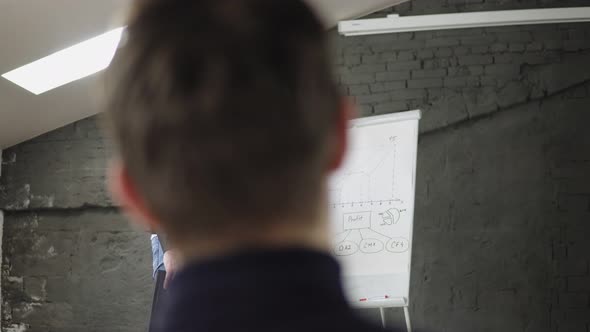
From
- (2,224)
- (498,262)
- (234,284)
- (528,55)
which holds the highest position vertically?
(528,55)

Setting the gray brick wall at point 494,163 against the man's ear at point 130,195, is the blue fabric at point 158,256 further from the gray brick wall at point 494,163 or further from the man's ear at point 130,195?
the man's ear at point 130,195

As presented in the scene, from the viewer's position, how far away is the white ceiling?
136 inches

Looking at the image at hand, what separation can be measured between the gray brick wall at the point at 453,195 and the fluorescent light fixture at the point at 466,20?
89 mm

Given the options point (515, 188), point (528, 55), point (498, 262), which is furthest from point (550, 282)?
point (528, 55)

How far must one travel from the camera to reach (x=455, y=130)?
4.46m

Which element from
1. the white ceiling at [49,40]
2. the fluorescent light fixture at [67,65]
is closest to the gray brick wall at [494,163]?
the white ceiling at [49,40]

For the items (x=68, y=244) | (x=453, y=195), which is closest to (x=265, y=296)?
(x=453, y=195)

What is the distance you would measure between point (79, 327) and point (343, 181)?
7.03ft

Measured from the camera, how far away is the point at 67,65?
4.10 m

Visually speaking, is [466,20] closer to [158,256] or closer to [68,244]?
[158,256]

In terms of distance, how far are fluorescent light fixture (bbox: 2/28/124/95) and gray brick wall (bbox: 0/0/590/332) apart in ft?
1.99

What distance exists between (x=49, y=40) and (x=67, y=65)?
1.29ft

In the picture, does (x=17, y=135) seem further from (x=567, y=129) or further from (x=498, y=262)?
(x=567, y=129)

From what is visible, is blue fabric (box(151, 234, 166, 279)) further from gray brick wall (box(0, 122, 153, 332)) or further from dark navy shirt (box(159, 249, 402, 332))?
dark navy shirt (box(159, 249, 402, 332))
